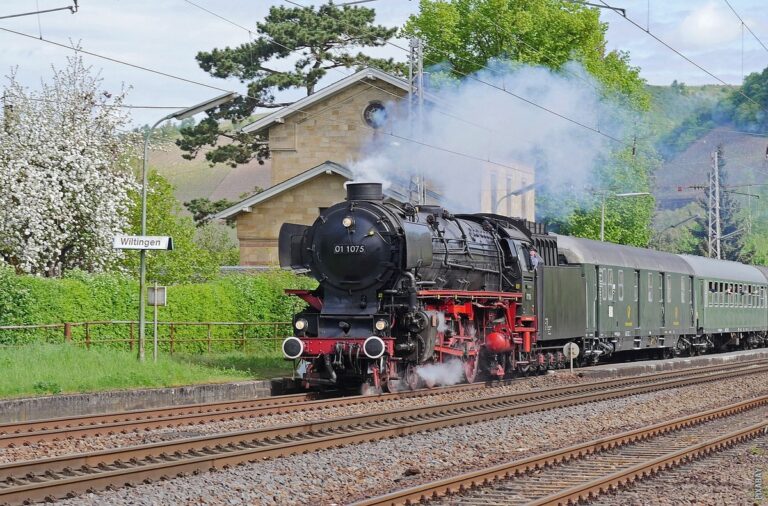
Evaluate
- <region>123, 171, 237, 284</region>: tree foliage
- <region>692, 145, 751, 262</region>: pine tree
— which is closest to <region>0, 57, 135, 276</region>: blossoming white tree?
<region>123, 171, 237, 284</region>: tree foliage

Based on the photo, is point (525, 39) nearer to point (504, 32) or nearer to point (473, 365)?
point (504, 32)

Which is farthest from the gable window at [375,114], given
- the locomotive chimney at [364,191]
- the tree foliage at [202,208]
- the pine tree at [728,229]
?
the pine tree at [728,229]

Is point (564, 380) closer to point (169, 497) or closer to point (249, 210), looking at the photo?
point (169, 497)

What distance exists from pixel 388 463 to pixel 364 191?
8.97 meters

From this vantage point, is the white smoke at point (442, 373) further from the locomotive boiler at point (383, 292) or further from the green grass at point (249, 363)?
the green grass at point (249, 363)

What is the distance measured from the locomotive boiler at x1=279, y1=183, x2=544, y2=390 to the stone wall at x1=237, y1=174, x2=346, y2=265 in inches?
764

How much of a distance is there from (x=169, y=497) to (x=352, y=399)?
320 inches

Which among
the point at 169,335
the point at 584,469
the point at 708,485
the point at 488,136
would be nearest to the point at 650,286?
the point at 488,136

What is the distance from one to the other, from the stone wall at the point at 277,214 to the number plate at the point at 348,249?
69.3ft

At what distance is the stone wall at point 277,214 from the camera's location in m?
40.8

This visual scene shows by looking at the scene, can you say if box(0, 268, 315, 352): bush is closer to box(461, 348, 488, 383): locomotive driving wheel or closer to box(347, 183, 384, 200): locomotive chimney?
box(347, 183, 384, 200): locomotive chimney

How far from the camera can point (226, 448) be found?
41.3ft

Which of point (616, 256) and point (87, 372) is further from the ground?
point (616, 256)

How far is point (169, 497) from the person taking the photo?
32.5 ft
